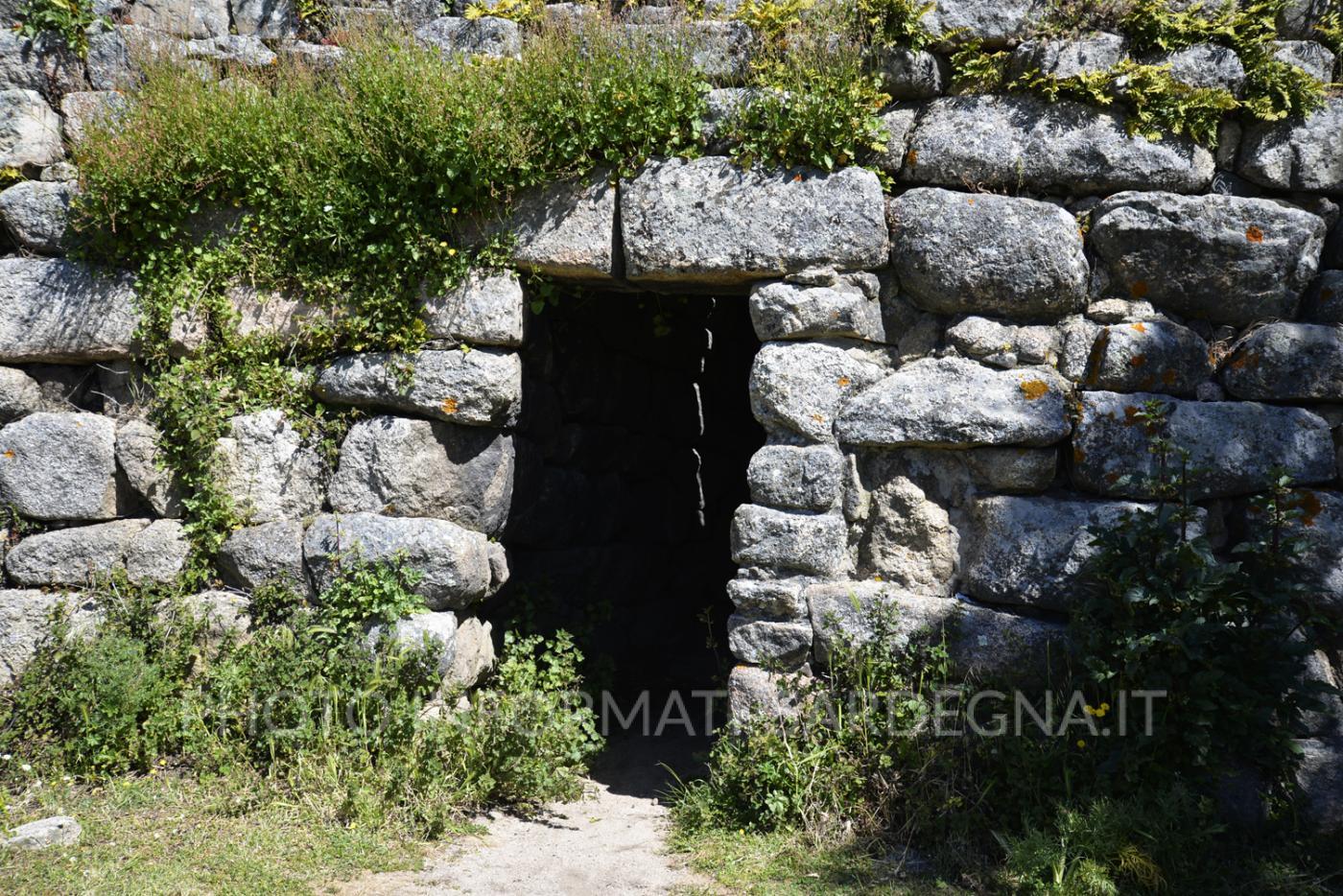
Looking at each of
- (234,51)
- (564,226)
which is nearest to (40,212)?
(234,51)

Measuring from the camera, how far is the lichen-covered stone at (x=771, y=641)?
3656 mm

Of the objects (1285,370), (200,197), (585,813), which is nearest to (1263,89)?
(1285,370)

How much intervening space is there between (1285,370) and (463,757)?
321 centimetres

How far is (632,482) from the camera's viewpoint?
5.68m

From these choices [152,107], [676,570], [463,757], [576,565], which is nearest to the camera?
[463,757]

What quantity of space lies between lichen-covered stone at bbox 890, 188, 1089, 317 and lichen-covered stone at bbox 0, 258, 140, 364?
3.12 metres

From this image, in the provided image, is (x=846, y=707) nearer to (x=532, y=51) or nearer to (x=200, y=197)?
(x=532, y=51)

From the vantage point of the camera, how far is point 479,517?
407cm

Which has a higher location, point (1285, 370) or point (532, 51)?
point (532, 51)

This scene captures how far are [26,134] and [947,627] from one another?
4.25 meters

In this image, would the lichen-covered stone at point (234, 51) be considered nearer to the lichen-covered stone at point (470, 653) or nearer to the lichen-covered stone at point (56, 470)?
the lichen-covered stone at point (56, 470)

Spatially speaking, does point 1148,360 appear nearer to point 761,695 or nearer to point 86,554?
point 761,695

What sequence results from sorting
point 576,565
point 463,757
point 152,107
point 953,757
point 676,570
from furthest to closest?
1. point 676,570
2. point 576,565
3. point 152,107
4. point 463,757
5. point 953,757

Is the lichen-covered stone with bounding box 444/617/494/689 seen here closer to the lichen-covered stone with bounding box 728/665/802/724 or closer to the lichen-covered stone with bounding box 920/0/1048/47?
the lichen-covered stone with bounding box 728/665/802/724
